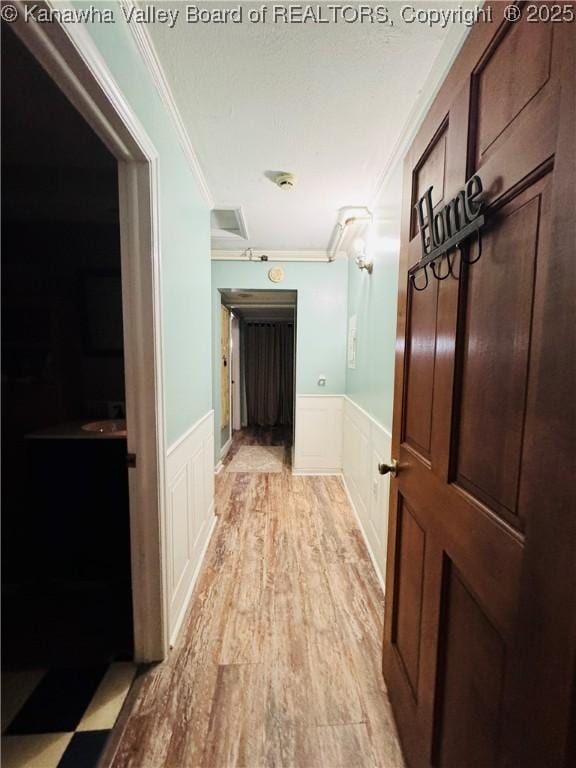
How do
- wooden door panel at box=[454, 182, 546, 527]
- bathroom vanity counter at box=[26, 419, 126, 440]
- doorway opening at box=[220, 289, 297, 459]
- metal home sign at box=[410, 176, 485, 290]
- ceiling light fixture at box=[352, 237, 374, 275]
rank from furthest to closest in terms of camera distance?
doorway opening at box=[220, 289, 297, 459] < ceiling light fixture at box=[352, 237, 374, 275] < bathroom vanity counter at box=[26, 419, 126, 440] < metal home sign at box=[410, 176, 485, 290] < wooden door panel at box=[454, 182, 546, 527]

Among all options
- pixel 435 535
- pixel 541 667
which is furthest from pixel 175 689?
pixel 541 667

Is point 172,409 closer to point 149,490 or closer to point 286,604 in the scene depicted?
point 149,490

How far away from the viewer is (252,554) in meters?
2.12

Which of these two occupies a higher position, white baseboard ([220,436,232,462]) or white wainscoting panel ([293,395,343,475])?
white wainscoting panel ([293,395,343,475])

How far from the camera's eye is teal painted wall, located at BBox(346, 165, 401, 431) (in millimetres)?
1752

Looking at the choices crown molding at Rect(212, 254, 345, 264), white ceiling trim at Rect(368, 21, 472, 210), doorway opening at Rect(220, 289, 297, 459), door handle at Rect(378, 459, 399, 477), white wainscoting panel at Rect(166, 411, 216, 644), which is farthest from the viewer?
doorway opening at Rect(220, 289, 297, 459)

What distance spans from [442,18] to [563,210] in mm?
1062

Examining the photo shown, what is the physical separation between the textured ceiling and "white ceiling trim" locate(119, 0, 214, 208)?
2 cm

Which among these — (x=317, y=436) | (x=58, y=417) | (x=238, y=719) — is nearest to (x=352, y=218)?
(x=317, y=436)

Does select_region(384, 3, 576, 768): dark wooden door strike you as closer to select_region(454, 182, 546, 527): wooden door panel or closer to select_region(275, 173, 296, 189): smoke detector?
select_region(454, 182, 546, 527): wooden door panel

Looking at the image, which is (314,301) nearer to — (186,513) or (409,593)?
(186,513)

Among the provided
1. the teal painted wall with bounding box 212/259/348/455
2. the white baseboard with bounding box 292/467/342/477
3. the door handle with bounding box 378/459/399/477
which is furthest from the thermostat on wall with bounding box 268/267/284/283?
the door handle with bounding box 378/459/399/477

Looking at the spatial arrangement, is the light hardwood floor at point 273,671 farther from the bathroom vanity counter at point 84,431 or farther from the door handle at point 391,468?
the bathroom vanity counter at point 84,431

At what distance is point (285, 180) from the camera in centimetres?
191
